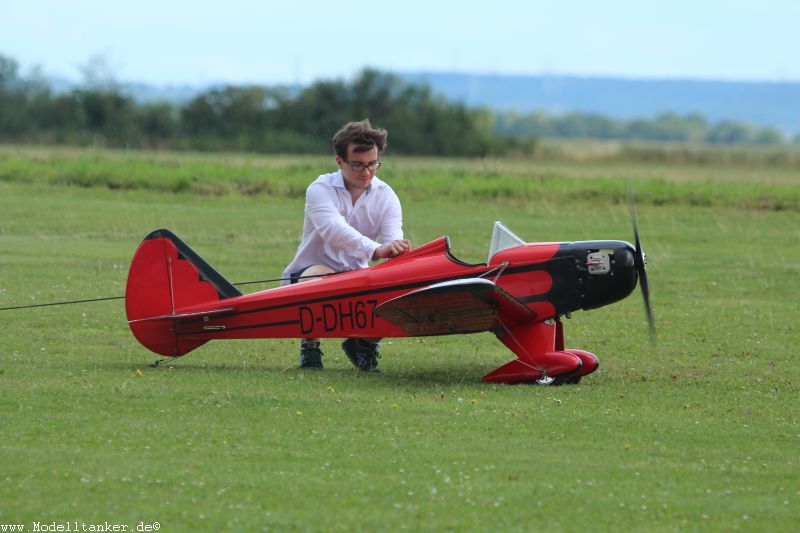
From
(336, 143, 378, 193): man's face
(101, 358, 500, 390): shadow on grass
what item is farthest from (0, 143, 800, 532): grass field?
(336, 143, 378, 193): man's face

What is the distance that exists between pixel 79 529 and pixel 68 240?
47.3ft

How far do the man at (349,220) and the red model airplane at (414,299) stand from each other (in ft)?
1.24

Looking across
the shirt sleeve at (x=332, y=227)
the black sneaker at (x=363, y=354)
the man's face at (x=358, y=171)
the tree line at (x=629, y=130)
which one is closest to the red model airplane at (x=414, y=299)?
the shirt sleeve at (x=332, y=227)

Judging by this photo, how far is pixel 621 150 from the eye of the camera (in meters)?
54.8

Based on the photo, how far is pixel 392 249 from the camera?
30.1ft

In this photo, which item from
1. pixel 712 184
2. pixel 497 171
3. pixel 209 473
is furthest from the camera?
pixel 497 171

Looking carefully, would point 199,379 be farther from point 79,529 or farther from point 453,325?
point 79,529

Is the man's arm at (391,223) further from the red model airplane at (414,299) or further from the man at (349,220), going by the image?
the red model airplane at (414,299)

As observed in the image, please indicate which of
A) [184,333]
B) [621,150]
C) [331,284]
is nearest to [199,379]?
[184,333]

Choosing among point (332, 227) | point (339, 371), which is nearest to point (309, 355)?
point (339, 371)

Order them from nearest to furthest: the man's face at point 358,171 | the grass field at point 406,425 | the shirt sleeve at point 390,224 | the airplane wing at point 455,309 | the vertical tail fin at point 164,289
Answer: the grass field at point 406,425 < the airplane wing at point 455,309 < the vertical tail fin at point 164,289 < the man's face at point 358,171 < the shirt sleeve at point 390,224

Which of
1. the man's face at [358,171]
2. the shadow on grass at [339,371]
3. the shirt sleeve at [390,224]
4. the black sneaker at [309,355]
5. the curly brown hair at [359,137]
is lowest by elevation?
the shadow on grass at [339,371]

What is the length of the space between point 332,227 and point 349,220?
15.5 inches

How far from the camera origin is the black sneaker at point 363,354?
32.0ft
